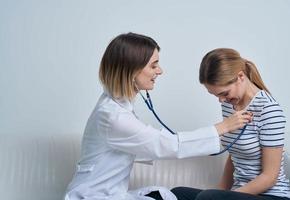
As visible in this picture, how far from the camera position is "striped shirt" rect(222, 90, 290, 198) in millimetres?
1587

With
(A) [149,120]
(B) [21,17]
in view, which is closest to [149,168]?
(A) [149,120]

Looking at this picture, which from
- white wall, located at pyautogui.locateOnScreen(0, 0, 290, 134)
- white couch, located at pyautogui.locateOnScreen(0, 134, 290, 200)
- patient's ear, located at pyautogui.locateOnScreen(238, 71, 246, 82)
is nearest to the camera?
patient's ear, located at pyautogui.locateOnScreen(238, 71, 246, 82)

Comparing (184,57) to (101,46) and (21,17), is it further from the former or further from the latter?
(21,17)

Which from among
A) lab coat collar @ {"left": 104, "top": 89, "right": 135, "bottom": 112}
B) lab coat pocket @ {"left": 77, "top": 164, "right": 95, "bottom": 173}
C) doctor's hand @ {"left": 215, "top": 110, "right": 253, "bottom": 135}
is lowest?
lab coat pocket @ {"left": 77, "top": 164, "right": 95, "bottom": 173}

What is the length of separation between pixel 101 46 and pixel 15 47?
1.42 ft

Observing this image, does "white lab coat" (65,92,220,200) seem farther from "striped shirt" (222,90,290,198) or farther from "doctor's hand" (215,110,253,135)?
"striped shirt" (222,90,290,198)

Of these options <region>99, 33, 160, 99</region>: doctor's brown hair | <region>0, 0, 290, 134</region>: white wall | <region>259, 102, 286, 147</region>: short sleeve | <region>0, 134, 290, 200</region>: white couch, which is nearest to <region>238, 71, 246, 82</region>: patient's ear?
<region>259, 102, 286, 147</region>: short sleeve

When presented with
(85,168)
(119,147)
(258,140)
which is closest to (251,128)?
(258,140)

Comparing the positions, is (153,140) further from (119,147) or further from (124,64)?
(124,64)

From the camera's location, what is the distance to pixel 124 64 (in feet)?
5.18

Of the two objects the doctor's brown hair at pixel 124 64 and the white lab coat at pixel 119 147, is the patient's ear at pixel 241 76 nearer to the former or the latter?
the white lab coat at pixel 119 147

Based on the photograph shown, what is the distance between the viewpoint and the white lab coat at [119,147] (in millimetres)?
1526

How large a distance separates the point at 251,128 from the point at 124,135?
1.55ft

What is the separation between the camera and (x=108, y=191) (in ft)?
5.27
